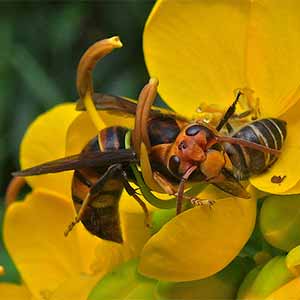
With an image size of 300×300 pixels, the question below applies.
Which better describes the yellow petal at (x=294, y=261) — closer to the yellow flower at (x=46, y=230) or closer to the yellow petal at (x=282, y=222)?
the yellow petal at (x=282, y=222)

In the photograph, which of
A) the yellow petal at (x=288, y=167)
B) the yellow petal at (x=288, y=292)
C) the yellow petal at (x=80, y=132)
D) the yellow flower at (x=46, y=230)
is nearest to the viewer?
the yellow petal at (x=288, y=292)

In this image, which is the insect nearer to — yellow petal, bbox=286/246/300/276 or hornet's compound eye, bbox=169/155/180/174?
hornet's compound eye, bbox=169/155/180/174

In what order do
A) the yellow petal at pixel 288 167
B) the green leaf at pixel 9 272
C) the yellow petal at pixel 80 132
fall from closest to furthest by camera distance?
1. the yellow petal at pixel 288 167
2. the yellow petal at pixel 80 132
3. the green leaf at pixel 9 272

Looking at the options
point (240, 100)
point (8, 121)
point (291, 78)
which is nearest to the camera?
point (291, 78)

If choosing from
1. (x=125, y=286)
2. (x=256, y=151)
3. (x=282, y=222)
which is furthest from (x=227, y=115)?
(x=125, y=286)

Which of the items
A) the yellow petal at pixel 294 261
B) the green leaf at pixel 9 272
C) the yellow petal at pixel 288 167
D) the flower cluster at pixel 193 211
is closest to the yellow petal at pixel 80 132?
the flower cluster at pixel 193 211

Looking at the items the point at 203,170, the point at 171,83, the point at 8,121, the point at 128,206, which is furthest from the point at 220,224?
the point at 8,121

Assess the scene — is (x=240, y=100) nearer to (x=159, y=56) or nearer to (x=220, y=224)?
(x=159, y=56)
